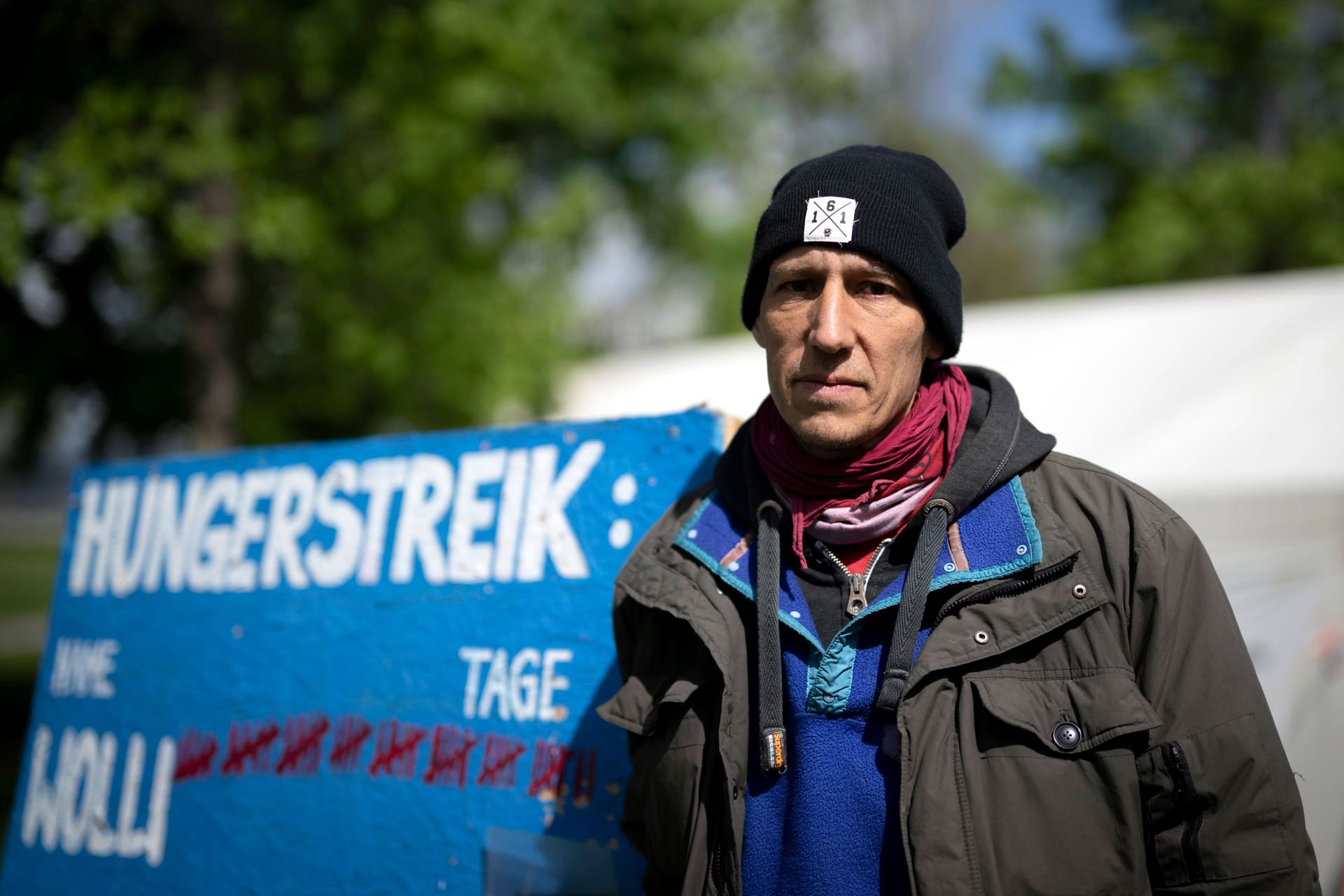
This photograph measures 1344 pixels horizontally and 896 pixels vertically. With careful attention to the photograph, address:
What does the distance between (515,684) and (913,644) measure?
1.33m

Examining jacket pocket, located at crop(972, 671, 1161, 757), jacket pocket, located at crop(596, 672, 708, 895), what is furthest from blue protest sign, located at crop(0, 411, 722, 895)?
jacket pocket, located at crop(972, 671, 1161, 757)

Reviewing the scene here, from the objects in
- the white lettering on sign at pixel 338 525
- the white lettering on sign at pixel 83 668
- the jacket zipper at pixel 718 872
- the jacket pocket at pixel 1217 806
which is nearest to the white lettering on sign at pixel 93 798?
the white lettering on sign at pixel 83 668

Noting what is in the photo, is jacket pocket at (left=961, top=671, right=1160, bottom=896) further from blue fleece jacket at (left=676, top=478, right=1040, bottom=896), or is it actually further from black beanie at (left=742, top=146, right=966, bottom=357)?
black beanie at (left=742, top=146, right=966, bottom=357)

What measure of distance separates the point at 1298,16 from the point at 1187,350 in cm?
1022

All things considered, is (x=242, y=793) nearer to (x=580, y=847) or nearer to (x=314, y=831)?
(x=314, y=831)

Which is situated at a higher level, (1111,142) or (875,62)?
(875,62)

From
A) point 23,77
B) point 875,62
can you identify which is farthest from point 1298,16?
point 23,77

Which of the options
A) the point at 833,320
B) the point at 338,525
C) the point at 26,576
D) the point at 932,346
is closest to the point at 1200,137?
the point at 338,525

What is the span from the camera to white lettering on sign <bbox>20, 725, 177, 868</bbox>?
319 cm

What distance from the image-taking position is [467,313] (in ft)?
26.1

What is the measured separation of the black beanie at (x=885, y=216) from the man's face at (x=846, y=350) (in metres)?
0.03

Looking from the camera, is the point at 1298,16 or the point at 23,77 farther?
the point at 1298,16

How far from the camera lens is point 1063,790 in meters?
1.55

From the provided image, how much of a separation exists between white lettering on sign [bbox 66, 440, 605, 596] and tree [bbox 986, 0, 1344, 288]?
11.3 meters
